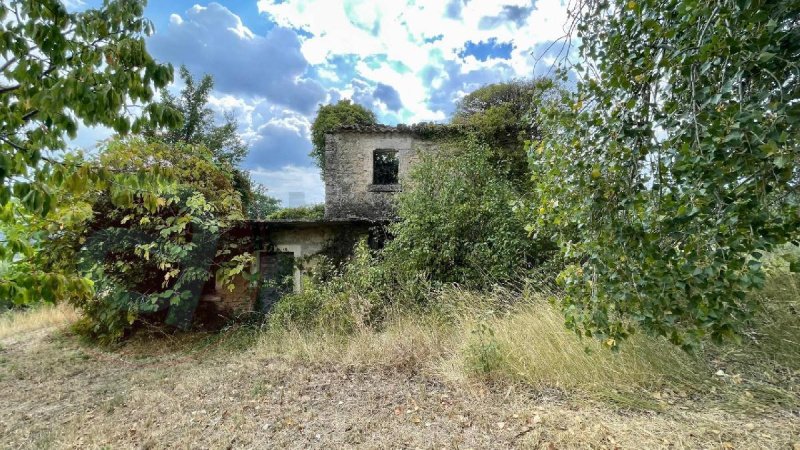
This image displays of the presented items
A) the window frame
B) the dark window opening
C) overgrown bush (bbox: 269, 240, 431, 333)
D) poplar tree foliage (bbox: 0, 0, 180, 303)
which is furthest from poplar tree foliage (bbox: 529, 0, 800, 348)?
the dark window opening

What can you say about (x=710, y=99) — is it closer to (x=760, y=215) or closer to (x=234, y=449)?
(x=760, y=215)

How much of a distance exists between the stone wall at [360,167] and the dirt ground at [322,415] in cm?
592

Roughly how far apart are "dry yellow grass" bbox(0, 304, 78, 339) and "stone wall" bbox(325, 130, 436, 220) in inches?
260

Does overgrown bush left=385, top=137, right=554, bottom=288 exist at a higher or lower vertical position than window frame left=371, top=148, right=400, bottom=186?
lower

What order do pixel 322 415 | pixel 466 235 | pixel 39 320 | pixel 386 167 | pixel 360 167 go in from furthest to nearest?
pixel 386 167, pixel 360 167, pixel 39 320, pixel 466 235, pixel 322 415

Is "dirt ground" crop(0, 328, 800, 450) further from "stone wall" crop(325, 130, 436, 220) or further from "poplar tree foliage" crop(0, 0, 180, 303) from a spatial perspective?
"stone wall" crop(325, 130, 436, 220)

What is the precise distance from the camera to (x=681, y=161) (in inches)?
79.0

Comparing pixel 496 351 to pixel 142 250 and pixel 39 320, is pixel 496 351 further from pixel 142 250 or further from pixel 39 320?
pixel 39 320

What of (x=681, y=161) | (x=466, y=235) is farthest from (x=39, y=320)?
(x=681, y=161)

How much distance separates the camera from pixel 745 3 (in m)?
1.87

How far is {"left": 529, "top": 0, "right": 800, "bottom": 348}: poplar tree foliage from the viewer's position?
184 cm

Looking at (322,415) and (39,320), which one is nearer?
(322,415)

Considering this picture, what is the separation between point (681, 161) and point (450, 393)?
3.26 m

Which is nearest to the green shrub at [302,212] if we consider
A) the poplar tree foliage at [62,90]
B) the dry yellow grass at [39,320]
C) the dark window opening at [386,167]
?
the dark window opening at [386,167]
